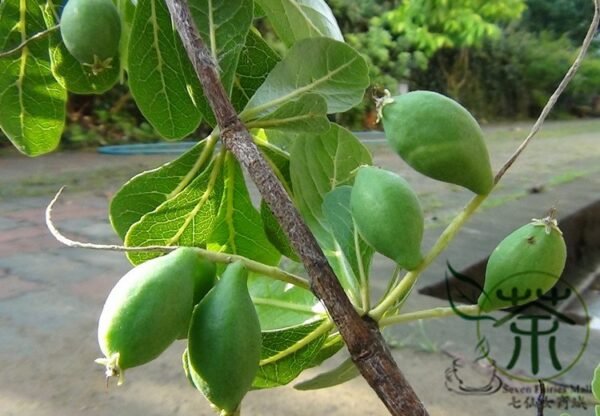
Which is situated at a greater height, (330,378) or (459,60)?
(330,378)

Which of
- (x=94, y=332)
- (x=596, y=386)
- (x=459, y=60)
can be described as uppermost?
(x=596, y=386)

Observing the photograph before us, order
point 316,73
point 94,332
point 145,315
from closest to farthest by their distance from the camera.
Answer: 1. point 145,315
2. point 316,73
3. point 94,332

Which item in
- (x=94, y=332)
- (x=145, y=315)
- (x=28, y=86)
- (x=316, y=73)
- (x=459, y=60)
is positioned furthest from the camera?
(x=459, y=60)

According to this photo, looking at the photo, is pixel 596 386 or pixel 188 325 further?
pixel 596 386

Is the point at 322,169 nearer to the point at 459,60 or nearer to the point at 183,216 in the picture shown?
the point at 183,216

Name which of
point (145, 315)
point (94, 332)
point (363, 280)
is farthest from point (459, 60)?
point (145, 315)

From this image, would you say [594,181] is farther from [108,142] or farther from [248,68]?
[248,68]

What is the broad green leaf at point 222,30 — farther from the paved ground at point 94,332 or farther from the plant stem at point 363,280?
the paved ground at point 94,332

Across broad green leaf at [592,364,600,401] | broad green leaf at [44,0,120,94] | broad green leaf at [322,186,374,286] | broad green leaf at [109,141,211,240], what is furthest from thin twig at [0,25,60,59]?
broad green leaf at [592,364,600,401]

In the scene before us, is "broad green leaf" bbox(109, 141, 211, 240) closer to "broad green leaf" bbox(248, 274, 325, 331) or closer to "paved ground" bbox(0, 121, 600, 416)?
"broad green leaf" bbox(248, 274, 325, 331)
